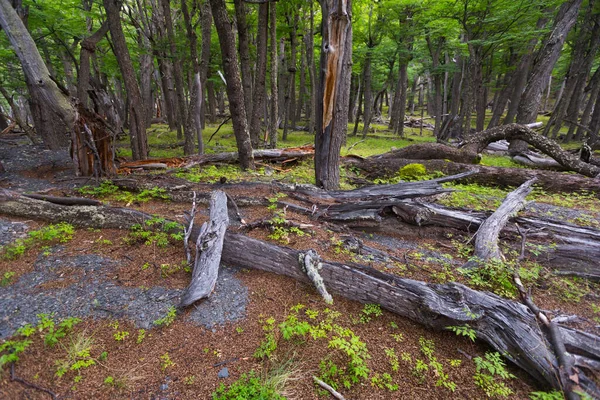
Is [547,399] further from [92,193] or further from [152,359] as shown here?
[92,193]

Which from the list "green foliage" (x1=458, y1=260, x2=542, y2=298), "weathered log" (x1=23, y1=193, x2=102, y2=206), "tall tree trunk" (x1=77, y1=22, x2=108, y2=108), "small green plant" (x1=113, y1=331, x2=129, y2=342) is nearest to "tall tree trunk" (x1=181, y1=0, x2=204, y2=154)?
"tall tree trunk" (x1=77, y1=22, x2=108, y2=108)

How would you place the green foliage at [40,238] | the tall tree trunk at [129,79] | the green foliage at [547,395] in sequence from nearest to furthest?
the green foliage at [547,395] → the green foliage at [40,238] → the tall tree trunk at [129,79]

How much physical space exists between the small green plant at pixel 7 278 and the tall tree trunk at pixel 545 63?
13.6 m

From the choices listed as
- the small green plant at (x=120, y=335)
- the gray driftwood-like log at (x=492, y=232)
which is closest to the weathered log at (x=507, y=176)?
the gray driftwood-like log at (x=492, y=232)

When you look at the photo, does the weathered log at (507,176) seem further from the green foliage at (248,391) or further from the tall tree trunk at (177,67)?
the tall tree trunk at (177,67)

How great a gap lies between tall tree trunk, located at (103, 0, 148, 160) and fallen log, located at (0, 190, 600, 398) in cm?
646

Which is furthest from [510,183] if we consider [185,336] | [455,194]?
[185,336]

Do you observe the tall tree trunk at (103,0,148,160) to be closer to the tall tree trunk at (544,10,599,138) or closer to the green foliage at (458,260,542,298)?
the green foliage at (458,260,542,298)

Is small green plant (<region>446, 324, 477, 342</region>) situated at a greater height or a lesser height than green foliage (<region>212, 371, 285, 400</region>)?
greater

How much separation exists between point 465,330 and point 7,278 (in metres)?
4.81

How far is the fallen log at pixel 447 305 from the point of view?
219 centimetres

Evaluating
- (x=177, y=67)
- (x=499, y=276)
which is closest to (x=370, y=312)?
(x=499, y=276)

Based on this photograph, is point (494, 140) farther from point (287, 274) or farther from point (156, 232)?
point (156, 232)

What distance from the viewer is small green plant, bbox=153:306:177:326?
8.70 ft
